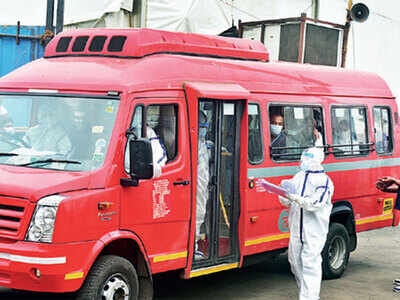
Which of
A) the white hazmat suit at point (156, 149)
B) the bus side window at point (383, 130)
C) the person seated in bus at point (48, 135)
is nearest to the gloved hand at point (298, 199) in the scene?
the white hazmat suit at point (156, 149)

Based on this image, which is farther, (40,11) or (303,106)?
(40,11)

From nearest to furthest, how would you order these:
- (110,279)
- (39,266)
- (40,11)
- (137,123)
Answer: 1. (39,266)
2. (110,279)
3. (137,123)
4. (40,11)

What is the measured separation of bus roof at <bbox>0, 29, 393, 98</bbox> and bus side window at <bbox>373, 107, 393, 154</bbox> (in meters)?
1.60

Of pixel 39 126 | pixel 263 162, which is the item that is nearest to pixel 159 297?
pixel 263 162

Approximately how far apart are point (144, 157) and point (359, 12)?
9311 mm

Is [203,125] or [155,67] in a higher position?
[155,67]

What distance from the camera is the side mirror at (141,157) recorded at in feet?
22.2

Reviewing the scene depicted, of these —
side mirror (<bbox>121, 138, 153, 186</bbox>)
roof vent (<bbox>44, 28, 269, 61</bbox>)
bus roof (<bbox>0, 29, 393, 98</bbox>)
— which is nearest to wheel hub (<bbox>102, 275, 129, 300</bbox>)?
side mirror (<bbox>121, 138, 153, 186</bbox>)

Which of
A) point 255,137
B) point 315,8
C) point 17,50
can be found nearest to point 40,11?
point 17,50

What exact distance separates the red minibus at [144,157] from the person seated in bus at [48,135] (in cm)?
1

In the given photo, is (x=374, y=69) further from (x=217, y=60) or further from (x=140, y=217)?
(x=140, y=217)

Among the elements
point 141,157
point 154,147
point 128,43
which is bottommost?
point 141,157

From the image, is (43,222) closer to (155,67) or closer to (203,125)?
(155,67)

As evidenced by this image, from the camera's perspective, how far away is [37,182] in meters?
6.57
